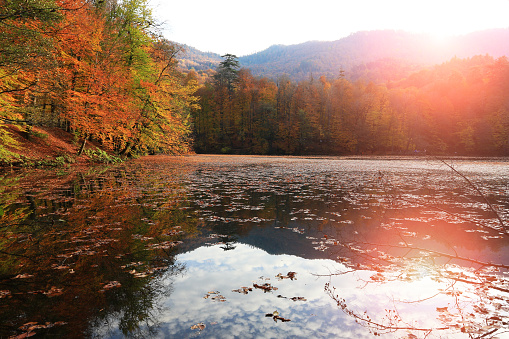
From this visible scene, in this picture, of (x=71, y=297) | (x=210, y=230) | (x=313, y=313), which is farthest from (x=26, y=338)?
(x=210, y=230)

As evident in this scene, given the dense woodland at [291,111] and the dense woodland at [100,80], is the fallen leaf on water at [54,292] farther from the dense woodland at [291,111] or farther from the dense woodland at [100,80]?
the dense woodland at [291,111]

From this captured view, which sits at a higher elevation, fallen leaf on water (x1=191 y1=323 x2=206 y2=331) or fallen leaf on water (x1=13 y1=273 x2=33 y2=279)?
fallen leaf on water (x1=191 y1=323 x2=206 y2=331)

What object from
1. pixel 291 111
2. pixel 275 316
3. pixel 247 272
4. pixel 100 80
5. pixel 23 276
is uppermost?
pixel 291 111

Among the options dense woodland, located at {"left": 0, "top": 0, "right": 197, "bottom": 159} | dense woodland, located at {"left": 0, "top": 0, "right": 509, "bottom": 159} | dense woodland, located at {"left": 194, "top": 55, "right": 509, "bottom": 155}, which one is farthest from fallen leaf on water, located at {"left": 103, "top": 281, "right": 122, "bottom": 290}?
dense woodland, located at {"left": 194, "top": 55, "right": 509, "bottom": 155}

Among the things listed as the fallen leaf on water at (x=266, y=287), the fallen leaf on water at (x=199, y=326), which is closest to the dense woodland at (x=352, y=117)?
the fallen leaf on water at (x=266, y=287)

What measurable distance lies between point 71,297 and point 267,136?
2830 inches

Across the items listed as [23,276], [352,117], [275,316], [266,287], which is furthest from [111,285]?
[352,117]

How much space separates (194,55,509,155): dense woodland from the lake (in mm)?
62475

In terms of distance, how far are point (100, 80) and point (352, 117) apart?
62.5 m

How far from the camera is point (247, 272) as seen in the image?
15.5ft

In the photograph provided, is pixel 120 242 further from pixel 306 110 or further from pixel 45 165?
pixel 306 110

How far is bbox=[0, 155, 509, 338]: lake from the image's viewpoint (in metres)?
3.21

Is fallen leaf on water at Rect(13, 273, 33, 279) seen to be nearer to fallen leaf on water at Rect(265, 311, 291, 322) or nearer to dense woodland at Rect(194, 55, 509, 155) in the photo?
fallen leaf on water at Rect(265, 311, 291, 322)

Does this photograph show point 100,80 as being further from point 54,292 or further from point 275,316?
point 275,316
